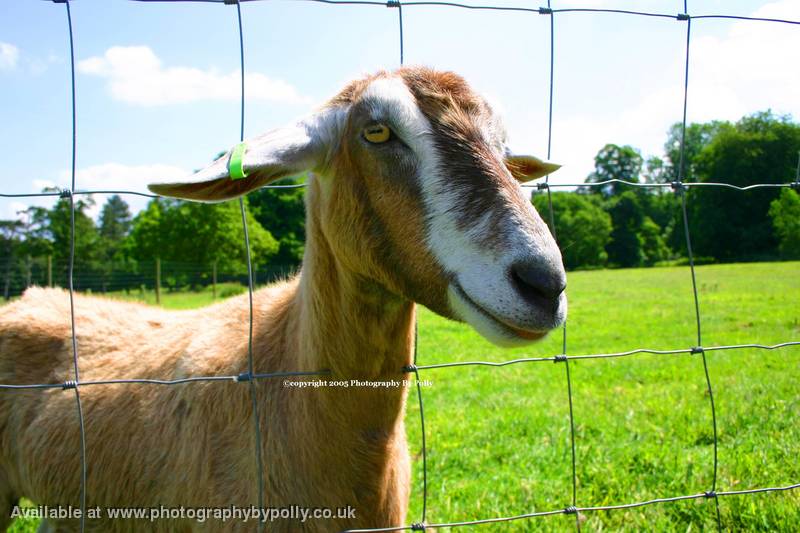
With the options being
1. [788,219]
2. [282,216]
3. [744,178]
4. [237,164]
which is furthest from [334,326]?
[282,216]

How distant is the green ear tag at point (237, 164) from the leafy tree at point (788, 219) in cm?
427

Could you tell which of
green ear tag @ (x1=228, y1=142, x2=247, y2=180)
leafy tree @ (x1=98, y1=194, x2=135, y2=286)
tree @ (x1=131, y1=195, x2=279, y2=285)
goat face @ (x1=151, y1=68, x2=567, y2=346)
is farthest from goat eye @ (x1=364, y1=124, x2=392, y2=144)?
leafy tree @ (x1=98, y1=194, x2=135, y2=286)

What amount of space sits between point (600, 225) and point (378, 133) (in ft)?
64.8

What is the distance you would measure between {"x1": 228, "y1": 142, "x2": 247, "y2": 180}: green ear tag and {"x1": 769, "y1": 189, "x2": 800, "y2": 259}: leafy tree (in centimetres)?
427

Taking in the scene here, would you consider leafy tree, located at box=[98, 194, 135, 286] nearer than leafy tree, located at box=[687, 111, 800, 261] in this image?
No

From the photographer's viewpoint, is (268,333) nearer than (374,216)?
No

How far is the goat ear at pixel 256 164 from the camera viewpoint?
192cm

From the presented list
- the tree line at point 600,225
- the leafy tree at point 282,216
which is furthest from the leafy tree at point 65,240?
the leafy tree at point 282,216

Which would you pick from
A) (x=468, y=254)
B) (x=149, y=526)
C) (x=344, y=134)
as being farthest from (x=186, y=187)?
(x=149, y=526)

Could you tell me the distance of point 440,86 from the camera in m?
2.28

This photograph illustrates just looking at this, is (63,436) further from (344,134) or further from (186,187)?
(344,134)

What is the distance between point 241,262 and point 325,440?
3245 centimetres

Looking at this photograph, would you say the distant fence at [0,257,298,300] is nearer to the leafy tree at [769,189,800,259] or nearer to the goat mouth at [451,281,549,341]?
the leafy tree at [769,189,800,259]

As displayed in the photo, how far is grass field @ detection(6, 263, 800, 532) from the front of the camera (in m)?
3.46
